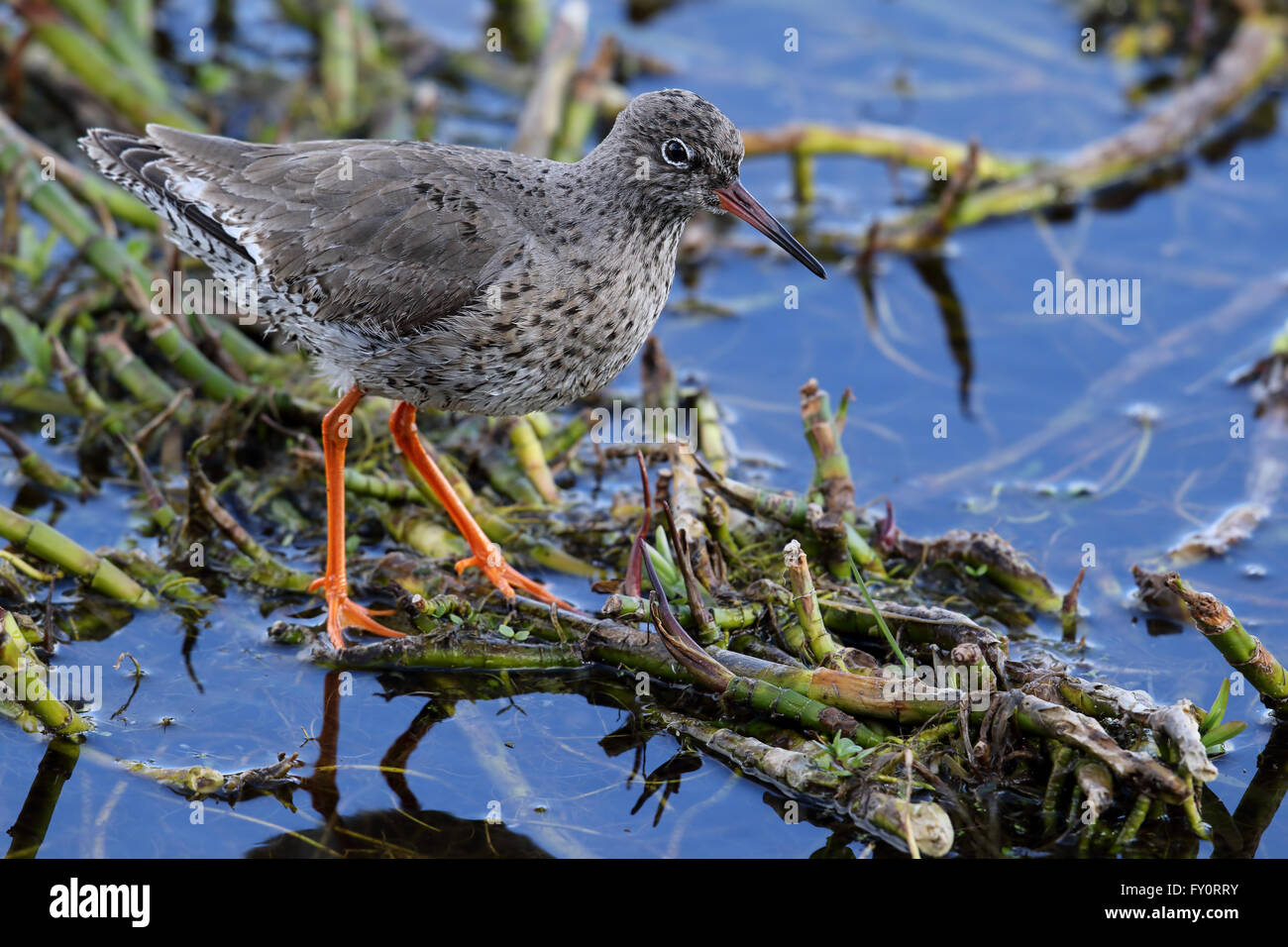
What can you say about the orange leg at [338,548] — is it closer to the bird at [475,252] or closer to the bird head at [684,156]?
the bird at [475,252]

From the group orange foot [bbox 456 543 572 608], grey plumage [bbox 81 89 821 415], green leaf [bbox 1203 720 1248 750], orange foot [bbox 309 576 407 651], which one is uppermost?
grey plumage [bbox 81 89 821 415]

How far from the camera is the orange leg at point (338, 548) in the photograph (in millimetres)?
7254

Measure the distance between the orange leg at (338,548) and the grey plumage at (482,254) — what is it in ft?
1.09

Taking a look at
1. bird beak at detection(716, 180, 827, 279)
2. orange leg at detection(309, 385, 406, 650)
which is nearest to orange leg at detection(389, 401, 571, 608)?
orange leg at detection(309, 385, 406, 650)

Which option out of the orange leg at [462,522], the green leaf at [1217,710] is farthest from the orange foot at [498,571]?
the green leaf at [1217,710]

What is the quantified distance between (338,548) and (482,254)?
1.84m

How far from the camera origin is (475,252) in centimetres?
670

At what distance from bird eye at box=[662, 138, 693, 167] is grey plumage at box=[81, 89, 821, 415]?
0.01m

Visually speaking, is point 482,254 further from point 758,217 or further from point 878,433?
point 878,433

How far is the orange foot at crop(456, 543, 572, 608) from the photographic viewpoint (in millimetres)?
7426

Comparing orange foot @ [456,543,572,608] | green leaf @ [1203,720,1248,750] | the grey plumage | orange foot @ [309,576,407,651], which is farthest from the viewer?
orange foot @ [456,543,572,608]

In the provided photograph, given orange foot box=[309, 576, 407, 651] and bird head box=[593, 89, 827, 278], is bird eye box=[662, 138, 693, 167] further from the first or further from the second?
orange foot box=[309, 576, 407, 651]

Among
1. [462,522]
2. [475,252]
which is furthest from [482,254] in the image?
[462,522]
